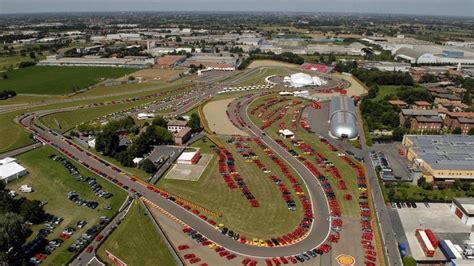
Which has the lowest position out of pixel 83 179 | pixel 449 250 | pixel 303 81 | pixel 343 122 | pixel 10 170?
pixel 303 81

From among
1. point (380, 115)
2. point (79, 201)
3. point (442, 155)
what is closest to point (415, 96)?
point (380, 115)

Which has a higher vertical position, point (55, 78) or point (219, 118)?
point (219, 118)

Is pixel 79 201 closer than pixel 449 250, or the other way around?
pixel 449 250

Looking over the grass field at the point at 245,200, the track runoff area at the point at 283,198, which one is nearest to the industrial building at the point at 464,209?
the track runoff area at the point at 283,198

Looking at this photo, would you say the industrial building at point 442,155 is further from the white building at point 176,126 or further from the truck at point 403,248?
→ the white building at point 176,126

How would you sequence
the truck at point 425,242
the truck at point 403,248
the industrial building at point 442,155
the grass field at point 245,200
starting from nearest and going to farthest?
the truck at point 425,242 → the truck at point 403,248 → the grass field at point 245,200 → the industrial building at point 442,155

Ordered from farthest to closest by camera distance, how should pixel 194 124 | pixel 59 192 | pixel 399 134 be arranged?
pixel 194 124 < pixel 399 134 < pixel 59 192

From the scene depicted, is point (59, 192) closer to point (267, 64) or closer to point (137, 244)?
point (137, 244)

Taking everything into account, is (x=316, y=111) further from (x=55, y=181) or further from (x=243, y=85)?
(x=55, y=181)
